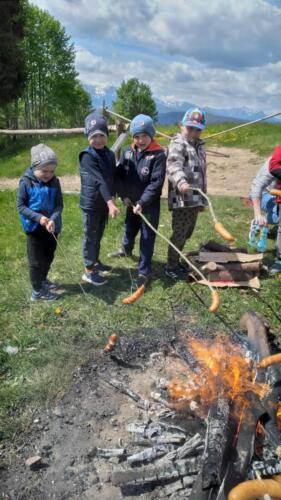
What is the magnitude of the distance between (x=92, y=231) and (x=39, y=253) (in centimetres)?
75

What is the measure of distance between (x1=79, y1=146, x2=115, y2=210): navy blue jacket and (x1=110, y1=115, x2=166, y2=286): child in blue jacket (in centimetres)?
20

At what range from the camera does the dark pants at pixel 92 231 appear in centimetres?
512

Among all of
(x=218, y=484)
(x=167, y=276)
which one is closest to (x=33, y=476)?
(x=218, y=484)

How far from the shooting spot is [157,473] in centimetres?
271

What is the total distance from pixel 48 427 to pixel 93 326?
140cm

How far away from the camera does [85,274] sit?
5.51 metres

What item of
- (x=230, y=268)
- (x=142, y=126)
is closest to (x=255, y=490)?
(x=230, y=268)

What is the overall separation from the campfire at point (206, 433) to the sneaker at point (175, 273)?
6.09 feet

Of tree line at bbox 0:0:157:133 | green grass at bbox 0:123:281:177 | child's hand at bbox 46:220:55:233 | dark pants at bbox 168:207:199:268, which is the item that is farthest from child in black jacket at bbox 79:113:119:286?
tree line at bbox 0:0:157:133

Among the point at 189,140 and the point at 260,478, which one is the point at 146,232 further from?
the point at 260,478

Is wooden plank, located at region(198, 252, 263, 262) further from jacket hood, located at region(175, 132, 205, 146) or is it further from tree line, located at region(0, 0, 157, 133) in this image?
tree line, located at region(0, 0, 157, 133)

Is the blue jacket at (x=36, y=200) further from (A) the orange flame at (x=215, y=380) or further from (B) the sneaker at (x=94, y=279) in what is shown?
(A) the orange flame at (x=215, y=380)

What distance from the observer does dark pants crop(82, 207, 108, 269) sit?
5.12 meters

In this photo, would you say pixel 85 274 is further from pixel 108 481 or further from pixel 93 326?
pixel 108 481
